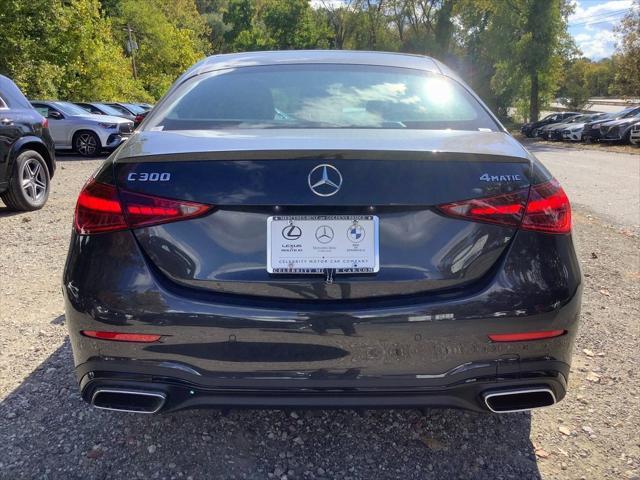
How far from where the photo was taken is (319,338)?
6.37ft

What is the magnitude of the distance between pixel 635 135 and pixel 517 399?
23.4m

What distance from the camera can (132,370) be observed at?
2.02m

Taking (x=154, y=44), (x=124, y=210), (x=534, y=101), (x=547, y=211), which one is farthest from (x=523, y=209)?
(x=154, y=44)

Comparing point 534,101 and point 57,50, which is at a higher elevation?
point 57,50

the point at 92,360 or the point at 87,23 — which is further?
the point at 87,23

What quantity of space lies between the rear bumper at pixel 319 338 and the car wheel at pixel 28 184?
227 inches

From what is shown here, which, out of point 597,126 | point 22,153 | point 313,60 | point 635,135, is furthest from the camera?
point 597,126

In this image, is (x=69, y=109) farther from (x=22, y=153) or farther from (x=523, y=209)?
(x=523, y=209)

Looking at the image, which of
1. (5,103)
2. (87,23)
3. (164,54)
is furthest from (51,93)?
(164,54)

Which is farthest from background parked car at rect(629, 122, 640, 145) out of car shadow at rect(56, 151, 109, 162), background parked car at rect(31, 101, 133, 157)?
car shadow at rect(56, 151, 109, 162)

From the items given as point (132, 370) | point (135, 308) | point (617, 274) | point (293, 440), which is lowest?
point (617, 274)

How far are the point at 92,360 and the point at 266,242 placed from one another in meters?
0.79

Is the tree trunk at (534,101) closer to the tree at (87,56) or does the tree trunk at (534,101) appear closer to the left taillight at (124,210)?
the tree at (87,56)

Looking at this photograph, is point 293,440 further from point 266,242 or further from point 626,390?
point 626,390
